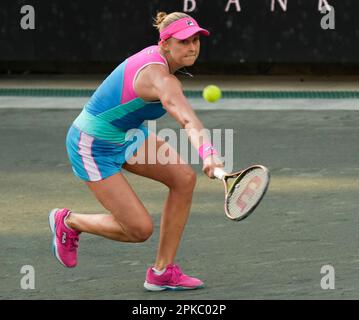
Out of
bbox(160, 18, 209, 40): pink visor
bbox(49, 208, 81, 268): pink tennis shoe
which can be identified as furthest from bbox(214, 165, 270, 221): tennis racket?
bbox(49, 208, 81, 268): pink tennis shoe

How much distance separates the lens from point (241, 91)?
645 inches

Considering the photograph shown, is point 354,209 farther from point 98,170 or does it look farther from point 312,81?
point 312,81

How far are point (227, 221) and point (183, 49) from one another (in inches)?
102

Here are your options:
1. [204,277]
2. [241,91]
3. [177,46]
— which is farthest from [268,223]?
[241,91]

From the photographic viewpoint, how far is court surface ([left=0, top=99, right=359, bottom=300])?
28.5 ft

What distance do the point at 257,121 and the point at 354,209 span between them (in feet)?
13.3

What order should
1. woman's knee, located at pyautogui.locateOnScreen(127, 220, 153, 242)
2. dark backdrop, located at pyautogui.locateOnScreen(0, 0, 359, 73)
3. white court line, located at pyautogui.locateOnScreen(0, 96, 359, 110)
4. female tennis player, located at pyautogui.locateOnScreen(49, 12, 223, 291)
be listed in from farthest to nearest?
dark backdrop, located at pyautogui.locateOnScreen(0, 0, 359, 73)
white court line, located at pyautogui.locateOnScreen(0, 96, 359, 110)
woman's knee, located at pyautogui.locateOnScreen(127, 220, 153, 242)
female tennis player, located at pyautogui.locateOnScreen(49, 12, 223, 291)

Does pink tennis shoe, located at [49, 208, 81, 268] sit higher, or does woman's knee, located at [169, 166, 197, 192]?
woman's knee, located at [169, 166, 197, 192]

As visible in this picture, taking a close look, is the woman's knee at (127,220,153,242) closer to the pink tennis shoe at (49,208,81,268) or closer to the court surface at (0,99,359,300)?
the court surface at (0,99,359,300)

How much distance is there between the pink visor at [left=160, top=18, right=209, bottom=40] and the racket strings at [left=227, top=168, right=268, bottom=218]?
959mm

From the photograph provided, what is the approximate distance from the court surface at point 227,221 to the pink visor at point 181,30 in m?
1.60

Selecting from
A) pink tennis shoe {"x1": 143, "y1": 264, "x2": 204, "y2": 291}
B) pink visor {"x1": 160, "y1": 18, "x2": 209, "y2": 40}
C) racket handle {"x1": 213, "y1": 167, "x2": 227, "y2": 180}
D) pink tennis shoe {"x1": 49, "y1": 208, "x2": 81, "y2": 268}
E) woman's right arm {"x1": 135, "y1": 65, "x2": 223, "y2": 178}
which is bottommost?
pink tennis shoe {"x1": 143, "y1": 264, "x2": 204, "y2": 291}

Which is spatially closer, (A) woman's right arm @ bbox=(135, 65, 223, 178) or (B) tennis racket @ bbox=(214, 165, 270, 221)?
(B) tennis racket @ bbox=(214, 165, 270, 221)

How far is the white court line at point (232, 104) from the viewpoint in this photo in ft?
50.3
